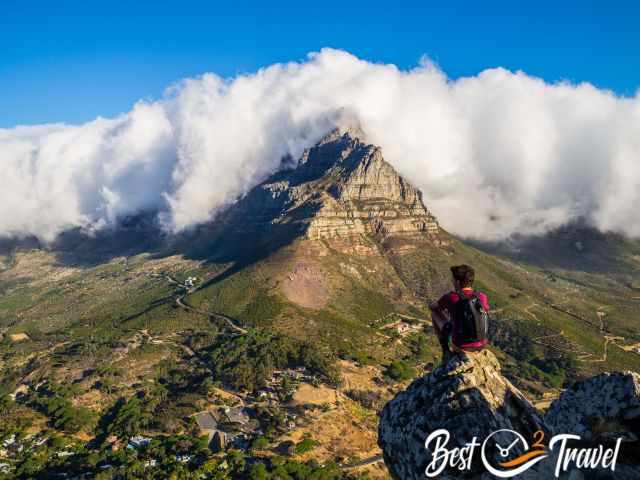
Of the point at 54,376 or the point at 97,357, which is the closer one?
the point at 54,376

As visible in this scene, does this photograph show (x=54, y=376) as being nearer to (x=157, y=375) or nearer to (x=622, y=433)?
(x=157, y=375)

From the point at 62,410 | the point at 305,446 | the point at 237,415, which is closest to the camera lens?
the point at 305,446

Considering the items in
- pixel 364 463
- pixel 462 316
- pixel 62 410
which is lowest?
pixel 62 410

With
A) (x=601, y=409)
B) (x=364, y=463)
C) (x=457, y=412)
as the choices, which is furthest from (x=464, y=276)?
(x=364, y=463)

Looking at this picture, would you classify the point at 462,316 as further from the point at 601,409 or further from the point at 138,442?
the point at 138,442

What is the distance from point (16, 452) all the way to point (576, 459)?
147 m

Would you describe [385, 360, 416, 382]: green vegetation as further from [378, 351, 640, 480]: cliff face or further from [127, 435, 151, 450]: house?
[378, 351, 640, 480]: cliff face

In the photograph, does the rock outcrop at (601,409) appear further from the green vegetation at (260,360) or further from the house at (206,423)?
the green vegetation at (260,360)

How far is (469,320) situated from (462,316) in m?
0.32

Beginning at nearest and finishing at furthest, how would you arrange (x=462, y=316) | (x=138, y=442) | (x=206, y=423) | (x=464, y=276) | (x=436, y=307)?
(x=462, y=316) < (x=464, y=276) < (x=436, y=307) < (x=138, y=442) < (x=206, y=423)

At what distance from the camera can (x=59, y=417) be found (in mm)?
142000

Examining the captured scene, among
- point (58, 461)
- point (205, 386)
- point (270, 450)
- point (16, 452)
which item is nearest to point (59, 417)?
point (16, 452)

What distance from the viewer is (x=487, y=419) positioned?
15.0 meters

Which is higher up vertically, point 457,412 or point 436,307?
point 436,307
